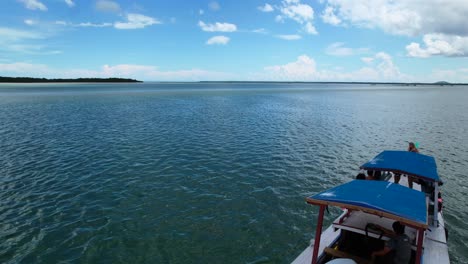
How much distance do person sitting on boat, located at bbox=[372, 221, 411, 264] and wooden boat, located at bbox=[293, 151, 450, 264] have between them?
0.25 m

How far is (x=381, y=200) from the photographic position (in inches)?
306

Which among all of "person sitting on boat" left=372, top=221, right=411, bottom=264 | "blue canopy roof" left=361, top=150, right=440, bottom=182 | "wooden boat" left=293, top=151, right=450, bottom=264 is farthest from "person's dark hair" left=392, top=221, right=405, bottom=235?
"blue canopy roof" left=361, top=150, right=440, bottom=182

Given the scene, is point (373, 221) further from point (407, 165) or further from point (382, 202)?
point (407, 165)

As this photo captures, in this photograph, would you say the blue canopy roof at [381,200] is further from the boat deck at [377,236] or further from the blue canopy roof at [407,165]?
the blue canopy roof at [407,165]

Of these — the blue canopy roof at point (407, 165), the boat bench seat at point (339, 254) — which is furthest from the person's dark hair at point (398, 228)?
the blue canopy roof at point (407, 165)

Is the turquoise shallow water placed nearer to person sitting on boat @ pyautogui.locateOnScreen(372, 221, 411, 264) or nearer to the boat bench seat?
the boat bench seat

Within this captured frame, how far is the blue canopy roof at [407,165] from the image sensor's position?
481 inches

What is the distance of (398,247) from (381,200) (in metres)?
2.71

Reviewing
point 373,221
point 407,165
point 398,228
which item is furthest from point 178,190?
point 407,165

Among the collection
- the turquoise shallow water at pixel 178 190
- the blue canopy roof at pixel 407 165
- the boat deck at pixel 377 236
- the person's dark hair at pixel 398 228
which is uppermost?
the blue canopy roof at pixel 407 165

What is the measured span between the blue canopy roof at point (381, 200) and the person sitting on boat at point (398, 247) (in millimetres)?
1522

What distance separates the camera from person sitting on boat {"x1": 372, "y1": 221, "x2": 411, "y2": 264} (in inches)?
341

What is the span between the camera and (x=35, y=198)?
631 inches

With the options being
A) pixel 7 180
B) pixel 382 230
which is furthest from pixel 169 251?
pixel 7 180
